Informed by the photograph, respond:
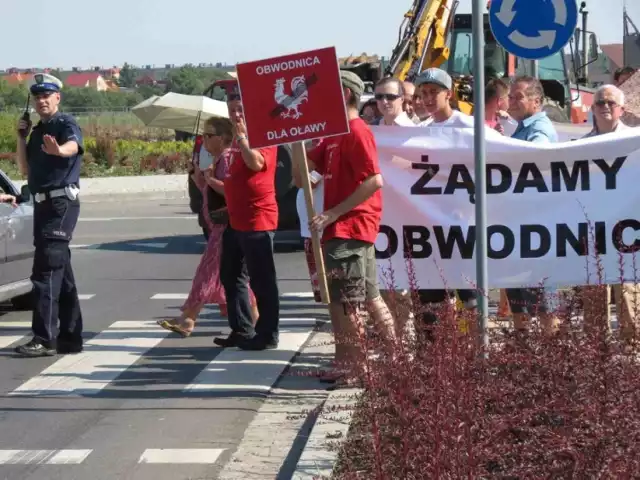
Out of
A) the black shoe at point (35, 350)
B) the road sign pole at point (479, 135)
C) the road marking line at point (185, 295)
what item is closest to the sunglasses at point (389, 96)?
the road sign pole at point (479, 135)

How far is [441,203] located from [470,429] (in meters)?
4.11

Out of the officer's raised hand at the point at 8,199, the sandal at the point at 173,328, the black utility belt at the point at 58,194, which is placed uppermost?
the black utility belt at the point at 58,194

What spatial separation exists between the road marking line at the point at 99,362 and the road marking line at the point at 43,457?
4.77ft

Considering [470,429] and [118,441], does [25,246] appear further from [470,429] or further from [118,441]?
[470,429]

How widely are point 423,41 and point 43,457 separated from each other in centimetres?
1465

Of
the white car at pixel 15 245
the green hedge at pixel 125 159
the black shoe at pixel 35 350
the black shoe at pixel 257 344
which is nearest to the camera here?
the black shoe at pixel 35 350

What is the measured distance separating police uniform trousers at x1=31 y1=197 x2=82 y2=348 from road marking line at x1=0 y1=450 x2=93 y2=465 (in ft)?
8.91

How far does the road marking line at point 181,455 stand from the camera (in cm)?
712

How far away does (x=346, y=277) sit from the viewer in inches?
326

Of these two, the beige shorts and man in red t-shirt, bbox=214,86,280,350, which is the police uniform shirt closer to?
man in red t-shirt, bbox=214,86,280,350

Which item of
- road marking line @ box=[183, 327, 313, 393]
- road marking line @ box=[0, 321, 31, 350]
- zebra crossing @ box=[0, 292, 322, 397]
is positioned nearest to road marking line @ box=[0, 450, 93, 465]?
zebra crossing @ box=[0, 292, 322, 397]

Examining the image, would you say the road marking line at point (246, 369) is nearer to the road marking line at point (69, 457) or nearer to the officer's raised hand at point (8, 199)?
the road marking line at point (69, 457)

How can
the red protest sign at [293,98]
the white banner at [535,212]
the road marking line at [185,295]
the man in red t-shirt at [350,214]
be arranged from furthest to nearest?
the road marking line at [185,295] → the white banner at [535,212] → the man in red t-shirt at [350,214] → the red protest sign at [293,98]

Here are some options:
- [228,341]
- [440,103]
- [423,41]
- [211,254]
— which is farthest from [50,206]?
[423,41]
